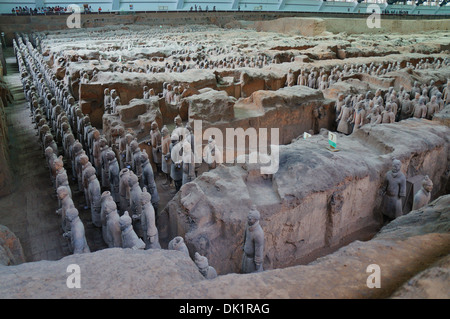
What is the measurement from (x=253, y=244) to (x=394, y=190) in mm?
2041

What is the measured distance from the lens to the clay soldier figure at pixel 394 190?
395cm

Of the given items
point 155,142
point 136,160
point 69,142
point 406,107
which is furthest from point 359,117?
point 69,142

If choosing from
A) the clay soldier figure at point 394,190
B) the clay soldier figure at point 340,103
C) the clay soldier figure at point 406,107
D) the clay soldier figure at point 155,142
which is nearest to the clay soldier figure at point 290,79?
the clay soldier figure at point 340,103

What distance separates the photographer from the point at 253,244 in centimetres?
297

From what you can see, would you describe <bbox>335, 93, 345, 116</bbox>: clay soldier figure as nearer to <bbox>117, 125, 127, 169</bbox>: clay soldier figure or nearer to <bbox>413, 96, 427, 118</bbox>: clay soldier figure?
<bbox>413, 96, 427, 118</bbox>: clay soldier figure

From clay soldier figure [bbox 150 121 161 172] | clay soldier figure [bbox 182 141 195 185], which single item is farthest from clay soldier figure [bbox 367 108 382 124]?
clay soldier figure [bbox 150 121 161 172]

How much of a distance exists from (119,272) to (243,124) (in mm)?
4954

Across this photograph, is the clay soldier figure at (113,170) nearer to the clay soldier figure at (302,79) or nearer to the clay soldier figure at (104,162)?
the clay soldier figure at (104,162)

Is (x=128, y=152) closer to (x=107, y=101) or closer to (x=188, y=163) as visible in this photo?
(x=188, y=163)

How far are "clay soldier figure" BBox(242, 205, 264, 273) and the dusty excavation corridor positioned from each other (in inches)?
0.5

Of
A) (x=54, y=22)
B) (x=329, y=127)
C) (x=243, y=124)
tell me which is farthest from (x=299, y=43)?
(x=54, y=22)

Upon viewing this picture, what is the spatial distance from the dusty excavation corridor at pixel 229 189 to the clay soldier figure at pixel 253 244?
0.04ft

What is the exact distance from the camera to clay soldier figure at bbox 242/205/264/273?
2.91 metres

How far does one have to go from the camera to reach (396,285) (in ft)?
6.33
